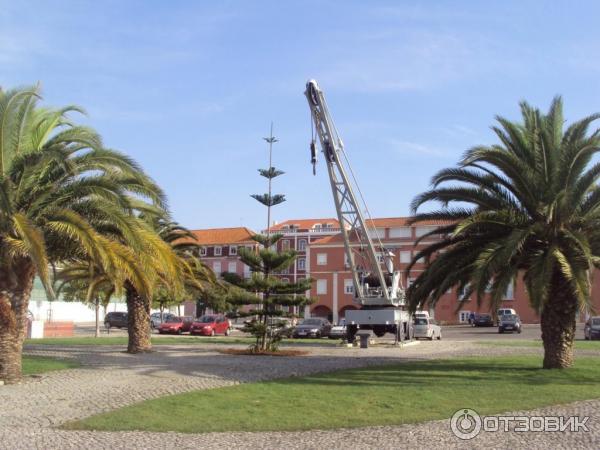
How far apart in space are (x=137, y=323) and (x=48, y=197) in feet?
32.7

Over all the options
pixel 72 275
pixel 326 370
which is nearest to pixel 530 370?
pixel 326 370

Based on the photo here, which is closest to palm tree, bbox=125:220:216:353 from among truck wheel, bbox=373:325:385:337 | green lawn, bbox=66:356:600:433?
green lawn, bbox=66:356:600:433

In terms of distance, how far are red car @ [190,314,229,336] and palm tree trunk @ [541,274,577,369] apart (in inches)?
1170

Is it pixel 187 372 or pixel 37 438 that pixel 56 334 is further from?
pixel 37 438

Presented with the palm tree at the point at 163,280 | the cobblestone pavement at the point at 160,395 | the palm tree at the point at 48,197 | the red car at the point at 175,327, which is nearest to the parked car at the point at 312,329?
the red car at the point at 175,327

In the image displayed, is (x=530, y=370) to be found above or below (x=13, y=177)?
below

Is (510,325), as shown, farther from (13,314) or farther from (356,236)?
(13,314)

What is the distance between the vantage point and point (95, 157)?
13.7m

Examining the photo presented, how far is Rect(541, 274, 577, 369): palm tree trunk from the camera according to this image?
15.4 meters

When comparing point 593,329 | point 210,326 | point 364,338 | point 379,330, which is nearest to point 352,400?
point 364,338

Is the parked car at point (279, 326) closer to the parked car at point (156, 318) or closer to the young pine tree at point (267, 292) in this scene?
the young pine tree at point (267, 292)

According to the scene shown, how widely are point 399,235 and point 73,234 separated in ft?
193

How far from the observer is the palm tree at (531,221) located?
13938 mm

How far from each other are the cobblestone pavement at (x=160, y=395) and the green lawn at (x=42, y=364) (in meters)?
0.54
